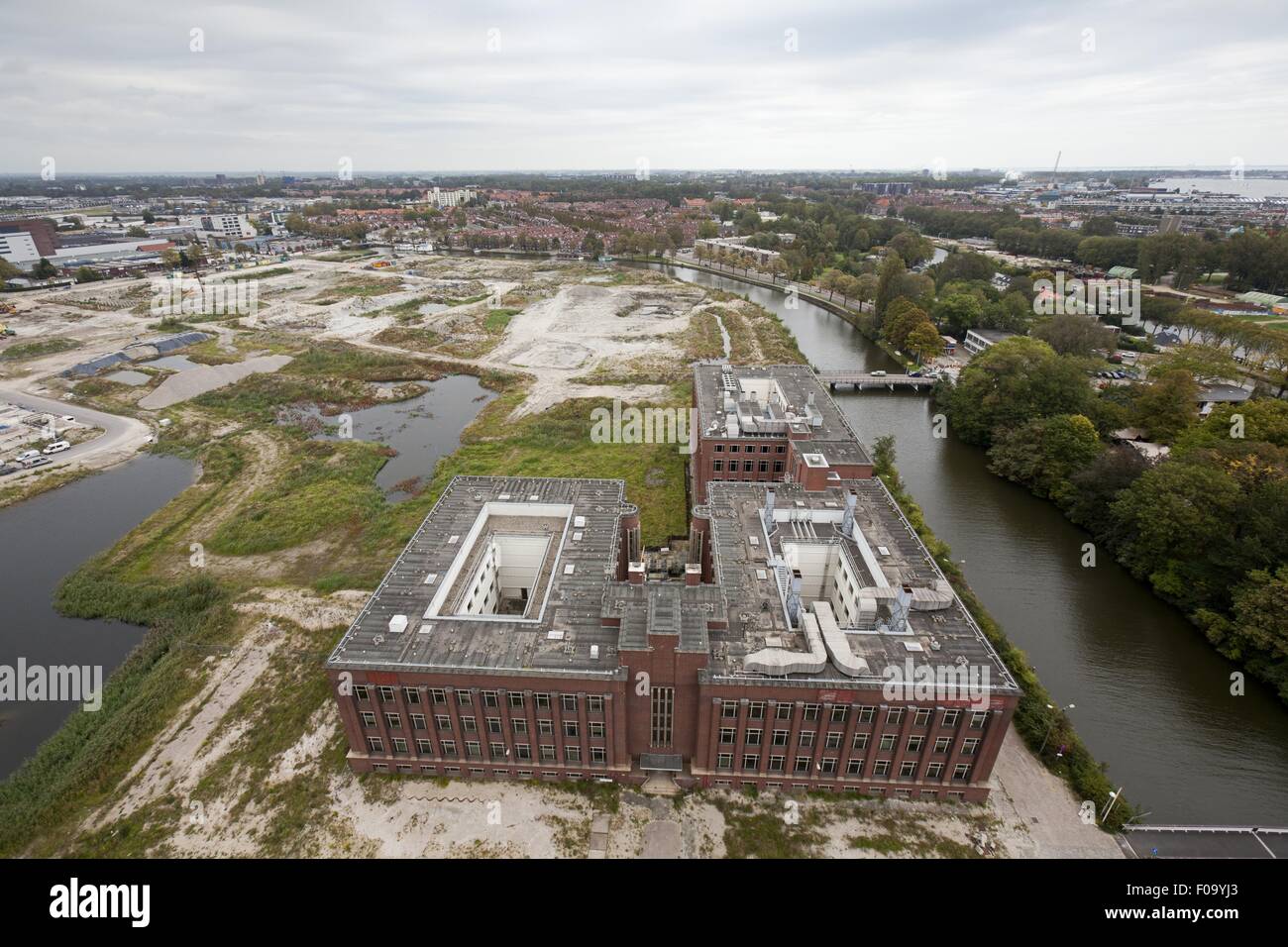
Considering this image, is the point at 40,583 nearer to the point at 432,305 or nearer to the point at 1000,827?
the point at 1000,827

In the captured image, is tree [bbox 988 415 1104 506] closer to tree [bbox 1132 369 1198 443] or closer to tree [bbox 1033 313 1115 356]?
tree [bbox 1132 369 1198 443]

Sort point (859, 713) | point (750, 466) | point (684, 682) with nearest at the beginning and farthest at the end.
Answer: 1. point (859, 713)
2. point (684, 682)
3. point (750, 466)

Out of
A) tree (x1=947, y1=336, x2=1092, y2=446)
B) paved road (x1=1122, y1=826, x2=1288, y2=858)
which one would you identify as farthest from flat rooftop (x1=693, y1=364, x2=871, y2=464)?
paved road (x1=1122, y1=826, x2=1288, y2=858)

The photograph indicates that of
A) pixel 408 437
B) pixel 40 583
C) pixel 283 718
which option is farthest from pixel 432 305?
pixel 283 718

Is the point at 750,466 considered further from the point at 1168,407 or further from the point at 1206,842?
the point at 1168,407

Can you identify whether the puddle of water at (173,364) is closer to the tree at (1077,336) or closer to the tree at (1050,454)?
the tree at (1050,454)

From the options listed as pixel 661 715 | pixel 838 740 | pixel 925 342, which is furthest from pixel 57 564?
pixel 925 342
